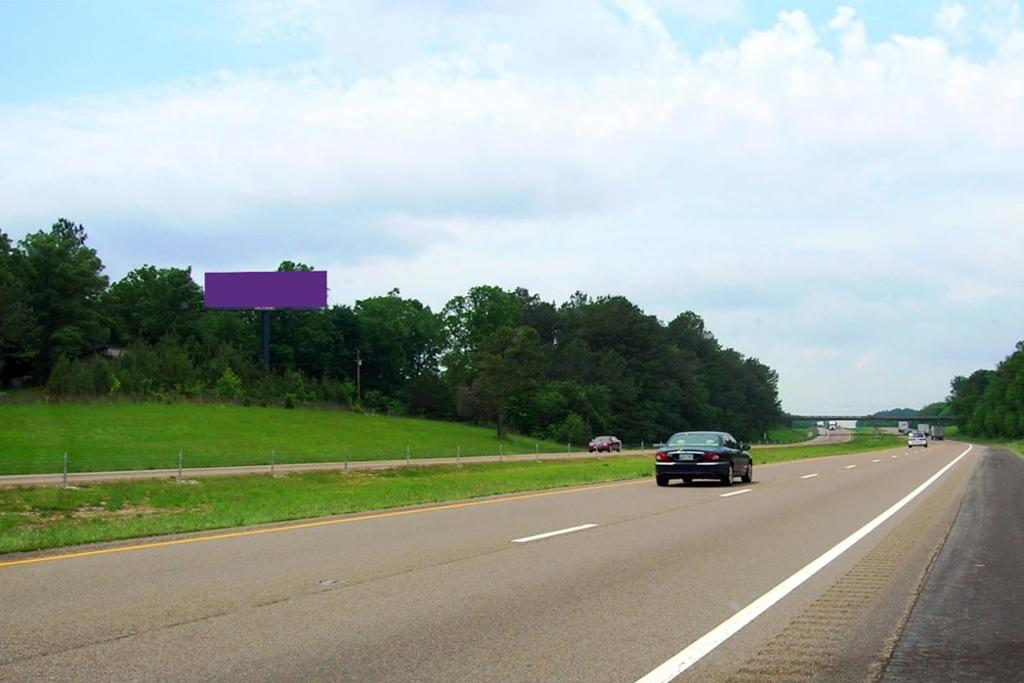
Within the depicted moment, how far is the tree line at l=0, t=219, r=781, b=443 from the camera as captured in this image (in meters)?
93.2

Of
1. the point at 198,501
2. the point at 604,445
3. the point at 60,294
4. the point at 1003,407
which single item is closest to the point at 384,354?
the point at 60,294

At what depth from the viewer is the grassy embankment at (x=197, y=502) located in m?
15.7

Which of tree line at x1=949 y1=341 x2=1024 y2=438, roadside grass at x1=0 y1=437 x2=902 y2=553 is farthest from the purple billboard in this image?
tree line at x1=949 y1=341 x2=1024 y2=438

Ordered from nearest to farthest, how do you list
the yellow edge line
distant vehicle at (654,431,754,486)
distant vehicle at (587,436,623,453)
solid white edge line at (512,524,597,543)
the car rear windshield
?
the yellow edge line < solid white edge line at (512,524,597,543) < distant vehicle at (654,431,754,486) < the car rear windshield < distant vehicle at (587,436,623,453)

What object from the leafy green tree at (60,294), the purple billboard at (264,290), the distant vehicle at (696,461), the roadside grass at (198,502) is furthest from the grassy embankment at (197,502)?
the leafy green tree at (60,294)

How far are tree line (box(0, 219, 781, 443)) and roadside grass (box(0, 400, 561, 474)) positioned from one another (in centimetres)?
661

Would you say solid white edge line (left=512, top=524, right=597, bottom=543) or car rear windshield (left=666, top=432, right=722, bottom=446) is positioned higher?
car rear windshield (left=666, top=432, right=722, bottom=446)

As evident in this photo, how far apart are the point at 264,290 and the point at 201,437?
3506 centimetres

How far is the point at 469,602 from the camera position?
9.24 m

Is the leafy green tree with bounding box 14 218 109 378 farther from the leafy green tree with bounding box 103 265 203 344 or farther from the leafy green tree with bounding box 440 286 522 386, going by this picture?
the leafy green tree with bounding box 440 286 522 386

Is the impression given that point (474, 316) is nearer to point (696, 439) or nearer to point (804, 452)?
point (804, 452)

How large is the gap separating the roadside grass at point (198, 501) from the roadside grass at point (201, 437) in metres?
7.85

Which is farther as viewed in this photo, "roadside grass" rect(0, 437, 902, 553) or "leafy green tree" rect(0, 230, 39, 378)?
"leafy green tree" rect(0, 230, 39, 378)

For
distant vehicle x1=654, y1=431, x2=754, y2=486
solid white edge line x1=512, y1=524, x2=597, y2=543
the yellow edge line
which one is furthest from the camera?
distant vehicle x1=654, y1=431, x2=754, y2=486
